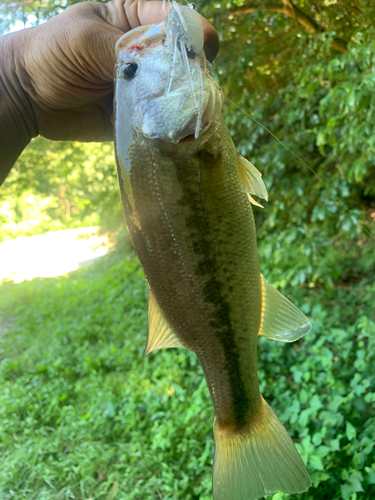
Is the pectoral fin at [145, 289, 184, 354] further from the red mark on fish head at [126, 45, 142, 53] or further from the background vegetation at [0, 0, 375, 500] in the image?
the background vegetation at [0, 0, 375, 500]

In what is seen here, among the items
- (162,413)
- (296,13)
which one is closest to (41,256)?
(162,413)

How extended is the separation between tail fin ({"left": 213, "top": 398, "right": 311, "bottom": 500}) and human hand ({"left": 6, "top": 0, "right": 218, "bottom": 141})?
1324mm

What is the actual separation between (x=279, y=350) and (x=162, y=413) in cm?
120

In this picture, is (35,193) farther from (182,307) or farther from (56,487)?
(182,307)

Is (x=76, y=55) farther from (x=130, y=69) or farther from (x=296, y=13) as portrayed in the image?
(x=296, y=13)

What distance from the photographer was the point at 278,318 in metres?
1.14

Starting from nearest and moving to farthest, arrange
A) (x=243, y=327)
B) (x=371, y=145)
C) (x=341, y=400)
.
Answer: (x=243, y=327) → (x=371, y=145) → (x=341, y=400)

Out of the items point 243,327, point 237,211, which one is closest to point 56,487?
point 243,327

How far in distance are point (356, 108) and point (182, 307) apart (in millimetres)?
1770

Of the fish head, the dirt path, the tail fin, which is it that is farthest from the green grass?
the dirt path

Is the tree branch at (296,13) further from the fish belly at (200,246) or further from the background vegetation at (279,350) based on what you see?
the fish belly at (200,246)

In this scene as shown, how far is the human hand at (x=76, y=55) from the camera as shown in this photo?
1.15m

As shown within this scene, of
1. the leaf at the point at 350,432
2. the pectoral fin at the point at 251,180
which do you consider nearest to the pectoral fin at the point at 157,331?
the pectoral fin at the point at 251,180

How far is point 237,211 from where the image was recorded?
1.00 m
